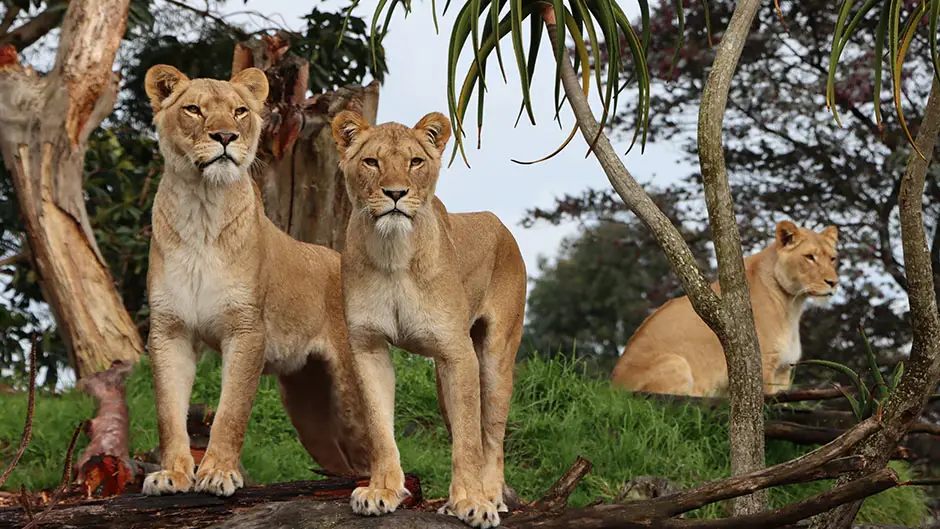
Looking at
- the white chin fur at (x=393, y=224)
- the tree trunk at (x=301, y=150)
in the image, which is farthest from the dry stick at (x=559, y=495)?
the tree trunk at (x=301, y=150)

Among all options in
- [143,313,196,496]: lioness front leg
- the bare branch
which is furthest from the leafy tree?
[143,313,196,496]: lioness front leg

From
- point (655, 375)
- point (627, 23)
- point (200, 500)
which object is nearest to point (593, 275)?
point (655, 375)

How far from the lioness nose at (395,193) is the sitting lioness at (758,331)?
429 cm

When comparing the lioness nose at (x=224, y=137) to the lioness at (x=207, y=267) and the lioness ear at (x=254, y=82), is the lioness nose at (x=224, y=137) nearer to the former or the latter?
the lioness at (x=207, y=267)

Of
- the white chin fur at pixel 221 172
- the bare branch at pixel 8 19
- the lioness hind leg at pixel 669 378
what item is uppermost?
the bare branch at pixel 8 19

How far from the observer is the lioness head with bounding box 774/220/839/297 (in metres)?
8.20

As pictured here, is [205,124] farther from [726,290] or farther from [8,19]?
[8,19]

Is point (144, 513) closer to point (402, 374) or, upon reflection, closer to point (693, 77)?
point (402, 374)

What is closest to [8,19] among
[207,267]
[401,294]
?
[207,267]

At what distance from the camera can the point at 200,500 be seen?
427cm

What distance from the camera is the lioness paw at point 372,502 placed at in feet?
13.2

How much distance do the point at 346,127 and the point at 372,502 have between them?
141 centimetres

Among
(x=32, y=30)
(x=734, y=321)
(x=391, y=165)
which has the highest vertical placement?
(x=32, y=30)

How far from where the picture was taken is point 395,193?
161 inches
